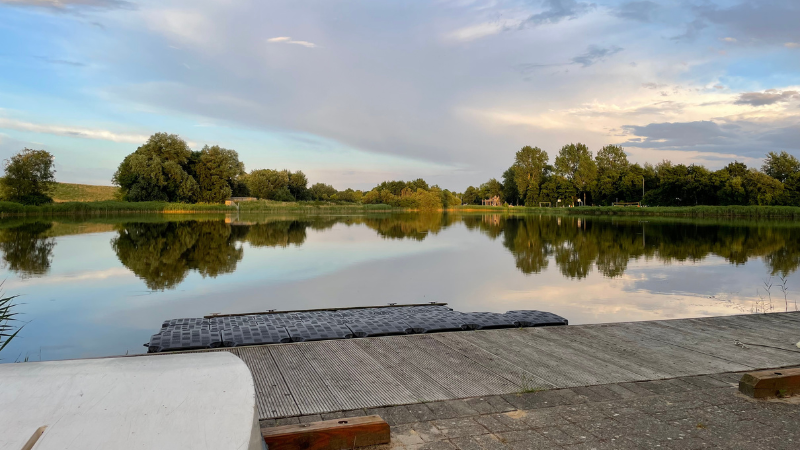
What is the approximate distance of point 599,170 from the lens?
259 ft

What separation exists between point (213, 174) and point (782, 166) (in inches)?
2509

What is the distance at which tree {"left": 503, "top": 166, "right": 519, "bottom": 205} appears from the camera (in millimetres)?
92919

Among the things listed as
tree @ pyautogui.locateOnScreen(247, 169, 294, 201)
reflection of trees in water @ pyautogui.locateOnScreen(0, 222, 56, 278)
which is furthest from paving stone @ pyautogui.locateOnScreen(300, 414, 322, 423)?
tree @ pyautogui.locateOnScreen(247, 169, 294, 201)

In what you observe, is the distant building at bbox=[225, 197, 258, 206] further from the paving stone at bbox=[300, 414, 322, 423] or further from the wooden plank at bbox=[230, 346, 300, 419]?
the paving stone at bbox=[300, 414, 322, 423]

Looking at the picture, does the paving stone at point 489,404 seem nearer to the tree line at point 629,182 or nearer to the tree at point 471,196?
the tree line at point 629,182

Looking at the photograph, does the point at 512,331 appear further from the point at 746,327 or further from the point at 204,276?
the point at 204,276

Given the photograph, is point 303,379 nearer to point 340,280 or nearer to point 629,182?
point 340,280

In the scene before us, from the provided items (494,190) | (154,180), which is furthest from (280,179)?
(494,190)

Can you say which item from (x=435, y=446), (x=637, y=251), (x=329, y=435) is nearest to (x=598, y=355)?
(x=435, y=446)

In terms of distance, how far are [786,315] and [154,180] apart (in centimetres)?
5664

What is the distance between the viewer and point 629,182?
229 ft

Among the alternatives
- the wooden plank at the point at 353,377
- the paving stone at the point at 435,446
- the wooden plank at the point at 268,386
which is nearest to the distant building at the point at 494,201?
the wooden plank at the point at 353,377

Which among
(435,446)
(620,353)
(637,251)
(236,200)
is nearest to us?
(435,446)

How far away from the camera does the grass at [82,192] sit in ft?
257
